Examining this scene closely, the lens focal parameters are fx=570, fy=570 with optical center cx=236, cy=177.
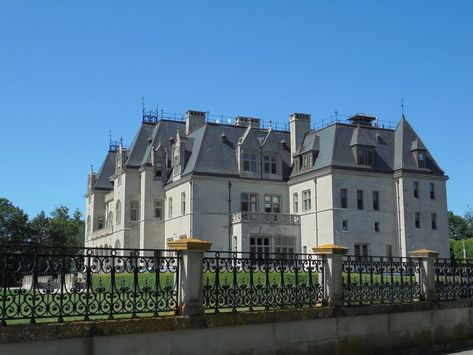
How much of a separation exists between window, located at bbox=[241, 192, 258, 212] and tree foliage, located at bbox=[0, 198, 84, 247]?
35.6 m

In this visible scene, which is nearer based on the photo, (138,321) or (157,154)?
(138,321)

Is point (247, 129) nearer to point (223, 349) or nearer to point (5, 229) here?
point (223, 349)

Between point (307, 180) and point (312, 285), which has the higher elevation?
point (307, 180)

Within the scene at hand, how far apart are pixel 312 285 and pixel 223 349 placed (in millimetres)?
3321

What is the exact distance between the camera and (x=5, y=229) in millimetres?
86062

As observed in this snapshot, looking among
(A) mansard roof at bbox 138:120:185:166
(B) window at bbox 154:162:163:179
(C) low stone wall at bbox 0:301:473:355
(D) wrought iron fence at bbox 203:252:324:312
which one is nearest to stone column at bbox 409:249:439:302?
(C) low stone wall at bbox 0:301:473:355

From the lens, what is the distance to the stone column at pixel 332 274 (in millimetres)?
15148

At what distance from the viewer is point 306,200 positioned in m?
51.1

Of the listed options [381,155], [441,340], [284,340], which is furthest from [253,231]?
[284,340]

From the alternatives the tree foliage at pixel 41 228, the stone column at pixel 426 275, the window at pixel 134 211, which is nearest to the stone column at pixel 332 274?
the stone column at pixel 426 275

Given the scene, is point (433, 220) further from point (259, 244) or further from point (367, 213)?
point (259, 244)

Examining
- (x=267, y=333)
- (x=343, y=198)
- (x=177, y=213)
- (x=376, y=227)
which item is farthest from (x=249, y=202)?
(x=267, y=333)

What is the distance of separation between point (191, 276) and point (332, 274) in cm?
447

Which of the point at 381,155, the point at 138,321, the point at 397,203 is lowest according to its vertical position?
the point at 138,321
